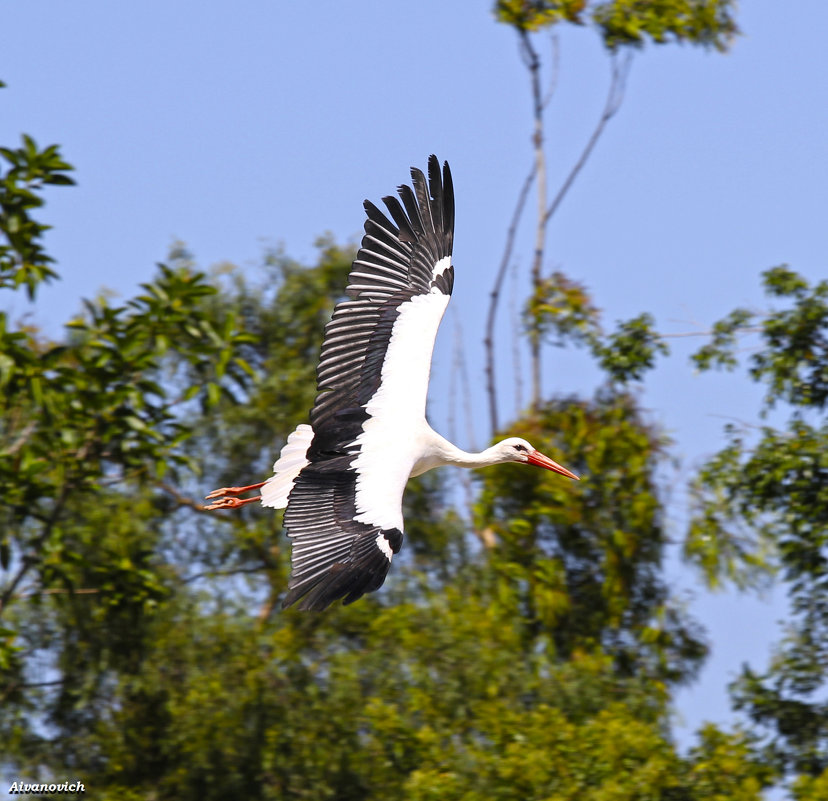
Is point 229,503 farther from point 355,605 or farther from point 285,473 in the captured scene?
point 355,605

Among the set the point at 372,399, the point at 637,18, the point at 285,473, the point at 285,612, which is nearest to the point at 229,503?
the point at 285,473

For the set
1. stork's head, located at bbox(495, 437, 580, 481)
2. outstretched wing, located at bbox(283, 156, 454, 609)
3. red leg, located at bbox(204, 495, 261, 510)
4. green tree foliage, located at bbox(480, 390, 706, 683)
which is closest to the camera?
outstretched wing, located at bbox(283, 156, 454, 609)

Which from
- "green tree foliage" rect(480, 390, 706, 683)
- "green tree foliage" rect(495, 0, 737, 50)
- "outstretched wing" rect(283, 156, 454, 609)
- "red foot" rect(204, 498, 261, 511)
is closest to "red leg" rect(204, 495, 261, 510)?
"red foot" rect(204, 498, 261, 511)

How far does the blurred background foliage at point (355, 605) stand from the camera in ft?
30.6

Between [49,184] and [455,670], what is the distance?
13.9 feet

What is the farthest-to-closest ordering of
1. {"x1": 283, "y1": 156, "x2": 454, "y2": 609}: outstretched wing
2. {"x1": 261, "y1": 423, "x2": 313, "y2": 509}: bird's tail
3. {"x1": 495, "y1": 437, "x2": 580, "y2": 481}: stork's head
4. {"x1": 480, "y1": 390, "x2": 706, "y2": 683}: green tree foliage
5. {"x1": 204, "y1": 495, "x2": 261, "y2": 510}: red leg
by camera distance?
1. {"x1": 480, "y1": 390, "x2": 706, "y2": 683}: green tree foliage
2. {"x1": 495, "y1": 437, "x2": 580, "y2": 481}: stork's head
3. {"x1": 204, "y1": 495, "x2": 261, "y2": 510}: red leg
4. {"x1": 261, "y1": 423, "x2": 313, "y2": 509}: bird's tail
5. {"x1": 283, "y1": 156, "x2": 454, "y2": 609}: outstretched wing

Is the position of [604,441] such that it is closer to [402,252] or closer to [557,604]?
[557,604]

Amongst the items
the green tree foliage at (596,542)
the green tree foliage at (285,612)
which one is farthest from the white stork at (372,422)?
the green tree foliage at (596,542)

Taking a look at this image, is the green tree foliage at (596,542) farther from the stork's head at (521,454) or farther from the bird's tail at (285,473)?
the bird's tail at (285,473)

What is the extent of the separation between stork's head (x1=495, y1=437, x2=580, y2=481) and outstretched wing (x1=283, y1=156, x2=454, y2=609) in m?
0.96

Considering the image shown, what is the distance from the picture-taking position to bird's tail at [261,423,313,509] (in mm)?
7062

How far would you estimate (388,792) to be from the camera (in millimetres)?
10508

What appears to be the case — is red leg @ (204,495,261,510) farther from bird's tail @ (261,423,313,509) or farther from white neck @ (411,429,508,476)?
white neck @ (411,429,508,476)

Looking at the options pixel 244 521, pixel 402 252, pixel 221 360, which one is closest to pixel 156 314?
pixel 221 360
